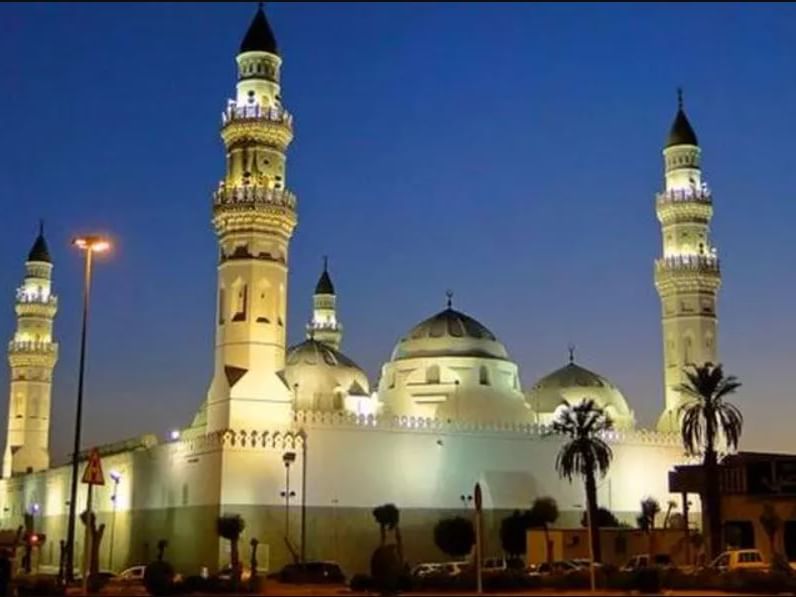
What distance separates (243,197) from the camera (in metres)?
45.6

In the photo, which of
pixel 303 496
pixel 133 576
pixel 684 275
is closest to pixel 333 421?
pixel 303 496

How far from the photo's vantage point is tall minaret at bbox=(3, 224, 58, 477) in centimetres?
6638

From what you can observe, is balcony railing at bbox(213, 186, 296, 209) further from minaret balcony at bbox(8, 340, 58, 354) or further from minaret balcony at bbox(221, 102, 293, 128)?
minaret balcony at bbox(8, 340, 58, 354)

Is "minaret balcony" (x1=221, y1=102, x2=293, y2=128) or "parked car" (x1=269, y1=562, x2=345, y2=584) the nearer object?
"parked car" (x1=269, y1=562, x2=345, y2=584)

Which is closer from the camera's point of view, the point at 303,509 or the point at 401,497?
the point at 303,509

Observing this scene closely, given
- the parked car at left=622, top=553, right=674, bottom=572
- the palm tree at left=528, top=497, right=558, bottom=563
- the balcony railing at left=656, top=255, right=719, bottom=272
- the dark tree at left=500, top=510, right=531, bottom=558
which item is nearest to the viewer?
the parked car at left=622, top=553, right=674, bottom=572

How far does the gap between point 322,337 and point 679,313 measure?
2170 cm

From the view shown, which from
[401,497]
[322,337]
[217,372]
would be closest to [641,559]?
[401,497]

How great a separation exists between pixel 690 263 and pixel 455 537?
1907cm

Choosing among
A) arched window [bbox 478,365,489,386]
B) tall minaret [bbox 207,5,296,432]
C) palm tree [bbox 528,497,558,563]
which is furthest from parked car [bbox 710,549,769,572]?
arched window [bbox 478,365,489,386]

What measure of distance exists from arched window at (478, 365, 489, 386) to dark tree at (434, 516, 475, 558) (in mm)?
8997

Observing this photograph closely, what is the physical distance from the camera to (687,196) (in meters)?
56.8

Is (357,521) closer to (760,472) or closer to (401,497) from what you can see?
(401,497)

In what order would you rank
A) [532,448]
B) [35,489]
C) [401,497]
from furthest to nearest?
[35,489] → [532,448] → [401,497]
